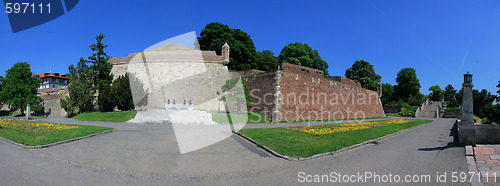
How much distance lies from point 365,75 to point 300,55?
65.0 ft

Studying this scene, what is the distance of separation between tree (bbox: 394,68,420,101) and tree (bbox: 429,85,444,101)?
1107 inches

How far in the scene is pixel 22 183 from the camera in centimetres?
Result: 573

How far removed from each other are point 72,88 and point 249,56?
27.5 metres

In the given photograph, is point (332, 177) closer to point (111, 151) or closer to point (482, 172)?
point (482, 172)

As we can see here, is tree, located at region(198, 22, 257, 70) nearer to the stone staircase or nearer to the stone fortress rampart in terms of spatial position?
the stone fortress rampart

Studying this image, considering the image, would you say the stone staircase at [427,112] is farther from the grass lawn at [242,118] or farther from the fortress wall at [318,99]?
the grass lawn at [242,118]

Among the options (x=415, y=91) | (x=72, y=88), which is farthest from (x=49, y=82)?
(x=415, y=91)

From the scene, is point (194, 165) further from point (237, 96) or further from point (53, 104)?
point (53, 104)

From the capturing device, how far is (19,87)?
37.3 meters

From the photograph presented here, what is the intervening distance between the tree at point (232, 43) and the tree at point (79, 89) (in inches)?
795

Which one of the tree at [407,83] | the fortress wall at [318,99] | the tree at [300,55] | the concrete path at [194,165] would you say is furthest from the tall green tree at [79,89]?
the tree at [407,83]

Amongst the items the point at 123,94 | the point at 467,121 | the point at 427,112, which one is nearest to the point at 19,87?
the point at 123,94

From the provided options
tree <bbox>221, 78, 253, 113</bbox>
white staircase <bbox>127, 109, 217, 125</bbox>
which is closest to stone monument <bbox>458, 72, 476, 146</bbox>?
white staircase <bbox>127, 109, 217, 125</bbox>

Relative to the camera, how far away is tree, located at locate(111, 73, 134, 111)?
3086 cm
